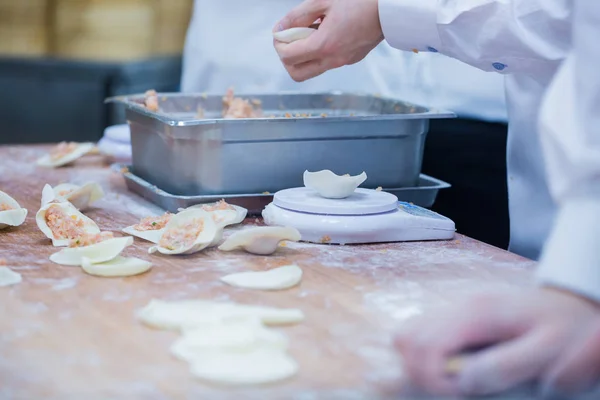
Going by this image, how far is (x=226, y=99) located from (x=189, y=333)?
0.95m

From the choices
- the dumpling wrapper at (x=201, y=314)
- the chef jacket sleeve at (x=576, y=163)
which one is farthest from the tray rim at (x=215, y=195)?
the chef jacket sleeve at (x=576, y=163)

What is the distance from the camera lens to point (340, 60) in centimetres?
159

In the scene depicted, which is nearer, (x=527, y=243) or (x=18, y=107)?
(x=527, y=243)

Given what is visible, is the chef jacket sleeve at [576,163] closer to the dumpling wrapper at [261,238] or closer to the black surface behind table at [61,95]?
the dumpling wrapper at [261,238]

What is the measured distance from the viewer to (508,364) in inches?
33.2

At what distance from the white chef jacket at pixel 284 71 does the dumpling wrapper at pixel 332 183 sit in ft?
3.62

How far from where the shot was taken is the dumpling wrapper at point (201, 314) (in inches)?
40.4

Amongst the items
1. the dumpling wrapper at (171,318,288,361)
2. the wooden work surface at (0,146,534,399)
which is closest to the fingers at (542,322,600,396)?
the wooden work surface at (0,146,534,399)

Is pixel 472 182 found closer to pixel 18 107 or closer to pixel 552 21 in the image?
pixel 552 21

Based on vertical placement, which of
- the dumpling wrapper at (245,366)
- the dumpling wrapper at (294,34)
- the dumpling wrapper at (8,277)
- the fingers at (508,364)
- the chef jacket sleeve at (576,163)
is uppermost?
the dumpling wrapper at (294,34)

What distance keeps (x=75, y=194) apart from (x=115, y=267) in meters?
0.42

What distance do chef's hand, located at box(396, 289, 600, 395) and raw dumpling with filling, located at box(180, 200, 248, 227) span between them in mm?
636

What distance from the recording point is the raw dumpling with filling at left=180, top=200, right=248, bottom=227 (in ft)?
4.84

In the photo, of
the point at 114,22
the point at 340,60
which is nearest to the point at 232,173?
the point at 340,60
